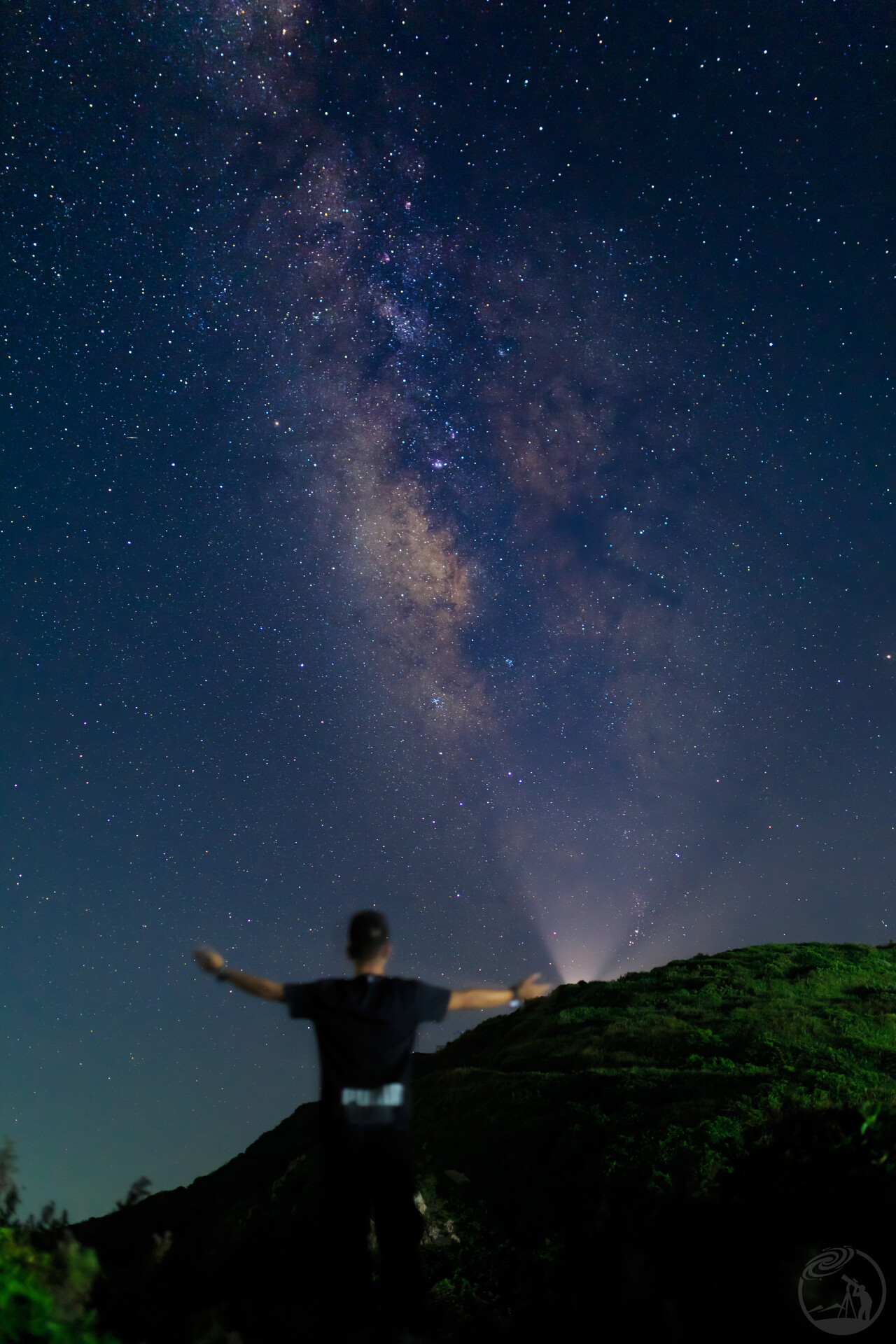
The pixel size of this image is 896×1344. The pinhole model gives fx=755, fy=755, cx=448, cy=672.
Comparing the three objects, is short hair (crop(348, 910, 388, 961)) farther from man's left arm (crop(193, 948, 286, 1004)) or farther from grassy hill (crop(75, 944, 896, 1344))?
grassy hill (crop(75, 944, 896, 1344))

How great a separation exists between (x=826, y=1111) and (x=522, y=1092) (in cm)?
646

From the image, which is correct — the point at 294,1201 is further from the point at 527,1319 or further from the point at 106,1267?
the point at 527,1319

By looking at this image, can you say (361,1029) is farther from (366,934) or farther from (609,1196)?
(609,1196)

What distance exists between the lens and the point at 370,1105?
410 cm

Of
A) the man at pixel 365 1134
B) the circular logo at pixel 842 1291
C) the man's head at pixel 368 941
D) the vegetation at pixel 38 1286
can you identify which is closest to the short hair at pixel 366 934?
the man's head at pixel 368 941

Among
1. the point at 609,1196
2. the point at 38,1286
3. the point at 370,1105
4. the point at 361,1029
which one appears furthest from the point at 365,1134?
the point at 609,1196

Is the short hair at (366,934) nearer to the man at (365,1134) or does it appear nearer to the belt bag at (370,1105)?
the man at (365,1134)

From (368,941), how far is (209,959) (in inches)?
38.1

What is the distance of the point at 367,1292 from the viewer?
4309 millimetres

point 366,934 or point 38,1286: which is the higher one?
point 366,934

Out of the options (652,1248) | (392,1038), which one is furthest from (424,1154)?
(392,1038)

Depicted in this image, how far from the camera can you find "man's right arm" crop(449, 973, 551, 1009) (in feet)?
15.1

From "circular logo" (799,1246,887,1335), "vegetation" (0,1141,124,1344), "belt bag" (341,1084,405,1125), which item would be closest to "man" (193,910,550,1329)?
"belt bag" (341,1084,405,1125)

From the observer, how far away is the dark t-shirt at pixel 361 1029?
4141 mm
